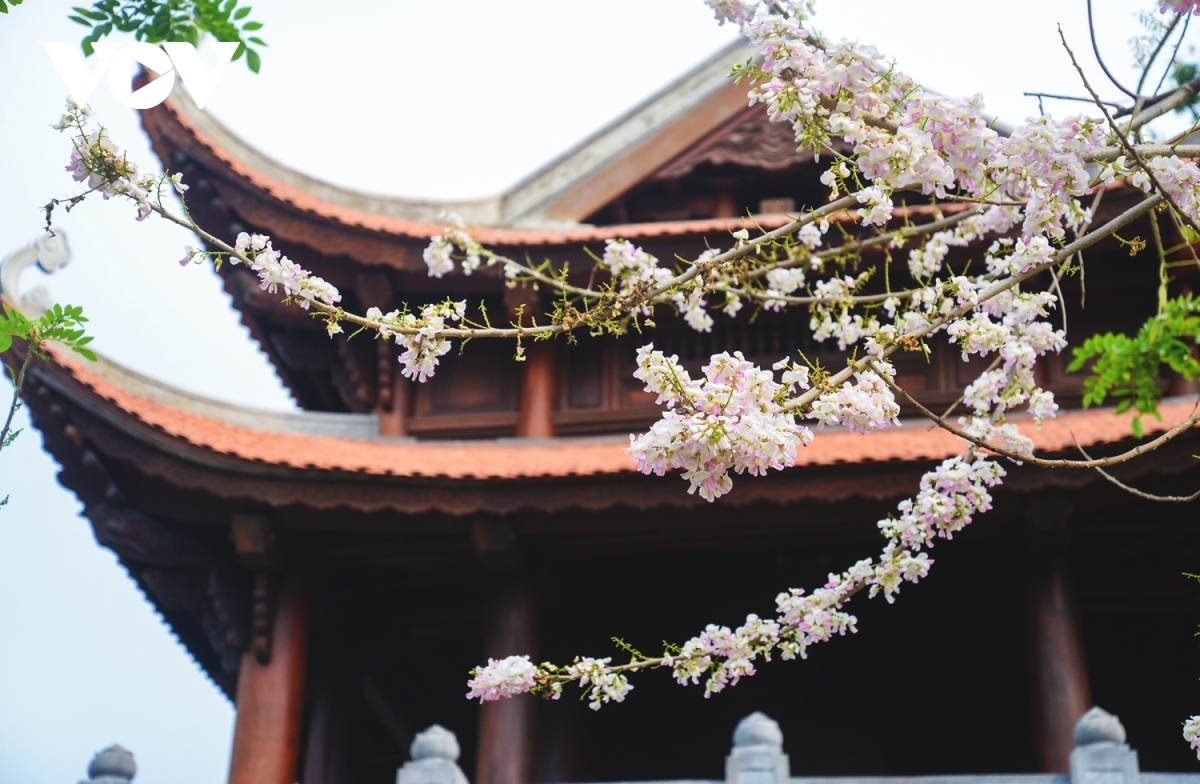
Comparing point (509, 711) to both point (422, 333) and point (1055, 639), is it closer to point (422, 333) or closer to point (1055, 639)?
point (1055, 639)

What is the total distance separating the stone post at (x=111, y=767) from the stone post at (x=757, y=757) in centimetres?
324

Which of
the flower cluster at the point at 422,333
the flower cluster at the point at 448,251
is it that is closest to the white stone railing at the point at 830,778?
the flower cluster at the point at 448,251

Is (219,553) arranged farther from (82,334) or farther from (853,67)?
(853,67)

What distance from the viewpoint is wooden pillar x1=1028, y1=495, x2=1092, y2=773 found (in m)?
7.43

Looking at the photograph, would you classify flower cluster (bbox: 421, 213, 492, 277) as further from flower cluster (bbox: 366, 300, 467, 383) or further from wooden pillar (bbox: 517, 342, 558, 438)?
wooden pillar (bbox: 517, 342, 558, 438)

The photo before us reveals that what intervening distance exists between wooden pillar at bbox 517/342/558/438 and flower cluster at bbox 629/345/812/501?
6365mm

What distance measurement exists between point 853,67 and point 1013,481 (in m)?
4.09

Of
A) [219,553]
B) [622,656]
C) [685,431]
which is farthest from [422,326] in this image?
[622,656]

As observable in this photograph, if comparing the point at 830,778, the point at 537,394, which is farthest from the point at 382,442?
the point at 830,778

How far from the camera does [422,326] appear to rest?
12.6 ft

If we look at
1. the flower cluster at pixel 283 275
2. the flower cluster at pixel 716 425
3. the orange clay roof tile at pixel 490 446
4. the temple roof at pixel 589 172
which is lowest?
the flower cluster at pixel 716 425

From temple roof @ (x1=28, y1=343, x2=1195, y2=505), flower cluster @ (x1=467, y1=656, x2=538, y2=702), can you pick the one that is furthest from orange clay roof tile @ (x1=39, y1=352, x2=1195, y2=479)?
flower cluster @ (x1=467, y1=656, x2=538, y2=702)

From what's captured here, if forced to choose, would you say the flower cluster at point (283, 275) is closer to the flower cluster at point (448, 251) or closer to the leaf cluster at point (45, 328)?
the leaf cluster at point (45, 328)

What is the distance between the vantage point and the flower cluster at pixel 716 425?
11.5 feet
